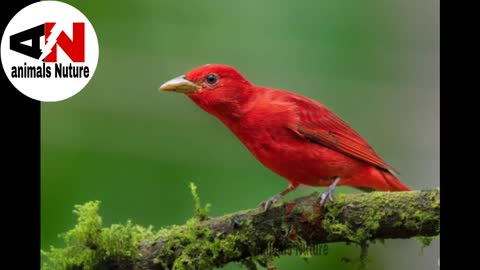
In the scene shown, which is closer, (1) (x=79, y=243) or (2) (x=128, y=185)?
(1) (x=79, y=243)

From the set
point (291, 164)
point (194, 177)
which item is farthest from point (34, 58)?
point (291, 164)

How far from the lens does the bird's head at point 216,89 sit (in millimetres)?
3580

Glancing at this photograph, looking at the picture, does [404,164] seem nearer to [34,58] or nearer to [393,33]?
[393,33]

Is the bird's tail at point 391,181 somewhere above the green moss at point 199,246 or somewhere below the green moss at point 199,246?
above

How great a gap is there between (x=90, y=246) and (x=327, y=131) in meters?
1.28

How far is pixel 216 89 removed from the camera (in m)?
3.63

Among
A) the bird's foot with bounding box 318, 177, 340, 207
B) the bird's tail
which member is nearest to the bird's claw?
the bird's foot with bounding box 318, 177, 340, 207

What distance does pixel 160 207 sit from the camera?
4.60m

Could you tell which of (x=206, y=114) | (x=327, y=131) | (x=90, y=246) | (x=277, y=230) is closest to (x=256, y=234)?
(x=277, y=230)

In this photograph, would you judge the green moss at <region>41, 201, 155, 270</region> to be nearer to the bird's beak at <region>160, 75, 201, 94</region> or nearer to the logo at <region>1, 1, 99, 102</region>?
the bird's beak at <region>160, 75, 201, 94</region>

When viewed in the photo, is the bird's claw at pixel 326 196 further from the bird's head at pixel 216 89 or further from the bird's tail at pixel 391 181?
the bird's head at pixel 216 89

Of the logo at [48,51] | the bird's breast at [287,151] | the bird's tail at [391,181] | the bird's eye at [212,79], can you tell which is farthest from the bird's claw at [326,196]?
the logo at [48,51]

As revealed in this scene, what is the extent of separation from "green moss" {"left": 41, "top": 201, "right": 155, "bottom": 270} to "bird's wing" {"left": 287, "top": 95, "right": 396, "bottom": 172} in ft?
3.24

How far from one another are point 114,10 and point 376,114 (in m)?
1.94
